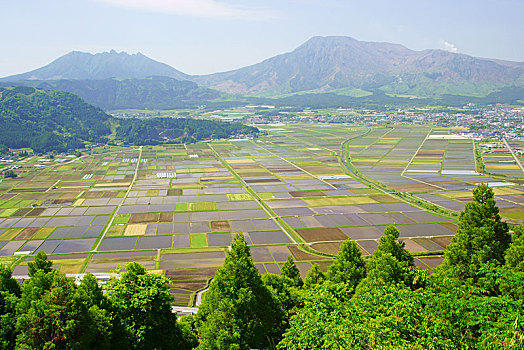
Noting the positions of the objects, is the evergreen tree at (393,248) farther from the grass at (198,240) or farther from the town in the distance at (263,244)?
the grass at (198,240)

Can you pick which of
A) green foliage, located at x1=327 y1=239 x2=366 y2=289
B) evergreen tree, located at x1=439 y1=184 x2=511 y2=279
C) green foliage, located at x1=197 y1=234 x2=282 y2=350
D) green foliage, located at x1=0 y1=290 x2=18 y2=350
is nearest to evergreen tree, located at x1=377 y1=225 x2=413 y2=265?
green foliage, located at x1=327 y1=239 x2=366 y2=289

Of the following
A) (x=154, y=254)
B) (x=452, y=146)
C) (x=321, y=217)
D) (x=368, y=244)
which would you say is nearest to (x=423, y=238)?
(x=368, y=244)

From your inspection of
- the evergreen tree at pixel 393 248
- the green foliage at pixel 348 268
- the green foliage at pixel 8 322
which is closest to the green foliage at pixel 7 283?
the green foliage at pixel 8 322

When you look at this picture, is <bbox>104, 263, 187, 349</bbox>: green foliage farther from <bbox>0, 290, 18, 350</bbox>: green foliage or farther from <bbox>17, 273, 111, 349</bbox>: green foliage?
<bbox>0, 290, 18, 350</bbox>: green foliage

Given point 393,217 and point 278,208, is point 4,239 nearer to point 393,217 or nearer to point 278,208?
point 278,208

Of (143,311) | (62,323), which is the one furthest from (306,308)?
(62,323)

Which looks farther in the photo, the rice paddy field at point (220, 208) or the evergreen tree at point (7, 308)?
the rice paddy field at point (220, 208)
